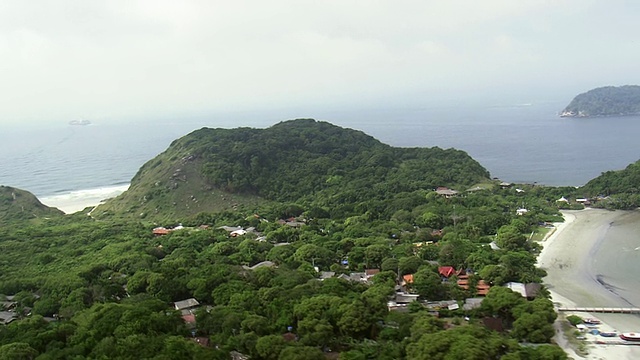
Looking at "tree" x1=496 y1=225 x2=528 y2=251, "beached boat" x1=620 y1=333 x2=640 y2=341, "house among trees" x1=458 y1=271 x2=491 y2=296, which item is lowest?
"beached boat" x1=620 y1=333 x2=640 y2=341

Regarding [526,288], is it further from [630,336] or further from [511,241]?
[511,241]

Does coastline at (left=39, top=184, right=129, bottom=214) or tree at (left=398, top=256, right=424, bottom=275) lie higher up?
tree at (left=398, top=256, right=424, bottom=275)

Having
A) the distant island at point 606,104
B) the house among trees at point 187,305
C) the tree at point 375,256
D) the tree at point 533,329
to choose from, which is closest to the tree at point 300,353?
the house among trees at point 187,305

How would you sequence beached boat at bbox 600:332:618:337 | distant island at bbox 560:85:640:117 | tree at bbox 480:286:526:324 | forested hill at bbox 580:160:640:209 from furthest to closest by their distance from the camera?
distant island at bbox 560:85:640:117 → forested hill at bbox 580:160:640:209 → tree at bbox 480:286:526:324 → beached boat at bbox 600:332:618:337

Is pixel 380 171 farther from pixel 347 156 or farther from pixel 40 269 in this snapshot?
pixel 40 269

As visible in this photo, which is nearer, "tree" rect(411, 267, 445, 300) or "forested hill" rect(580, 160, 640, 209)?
"tree" rect(411, 267, 445, 300)

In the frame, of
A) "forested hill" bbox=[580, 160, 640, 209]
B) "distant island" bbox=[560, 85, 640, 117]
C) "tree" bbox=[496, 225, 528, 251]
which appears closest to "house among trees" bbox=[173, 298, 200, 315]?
"tree" bbox=[496, 225, 528, 251]

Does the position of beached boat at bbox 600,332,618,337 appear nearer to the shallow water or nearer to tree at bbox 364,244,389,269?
the shallow water
